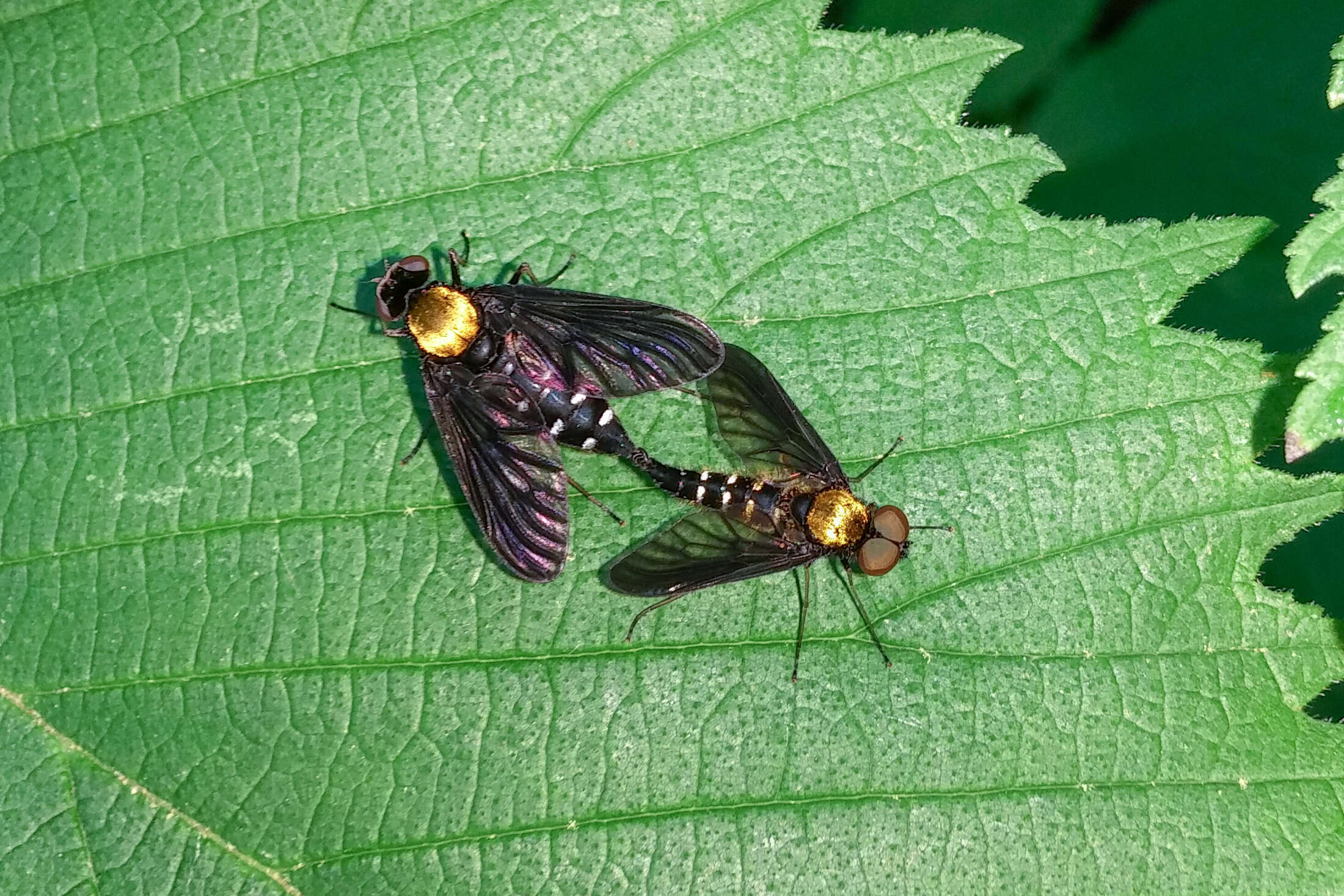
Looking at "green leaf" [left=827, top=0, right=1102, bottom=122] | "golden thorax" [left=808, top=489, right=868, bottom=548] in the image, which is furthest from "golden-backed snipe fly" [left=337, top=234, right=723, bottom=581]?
"green leaf" [left=827, top=0, right=1102, bottom=122]

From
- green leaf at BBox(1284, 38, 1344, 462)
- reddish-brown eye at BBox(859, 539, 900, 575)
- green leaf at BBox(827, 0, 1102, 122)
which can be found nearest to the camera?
green leaf at BBox(1284, 38, 1344, 462)

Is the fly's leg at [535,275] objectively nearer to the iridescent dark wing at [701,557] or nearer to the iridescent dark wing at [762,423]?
the iridescent dark wing at [762,423]

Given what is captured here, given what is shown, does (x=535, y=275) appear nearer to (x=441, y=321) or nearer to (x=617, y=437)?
(x=441, y=321)

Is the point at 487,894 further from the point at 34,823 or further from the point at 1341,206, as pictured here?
the point at 1341,206

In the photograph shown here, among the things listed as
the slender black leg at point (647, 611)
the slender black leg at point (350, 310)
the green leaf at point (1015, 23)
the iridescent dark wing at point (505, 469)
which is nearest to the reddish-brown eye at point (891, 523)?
the slender black leg at point (647, 611)

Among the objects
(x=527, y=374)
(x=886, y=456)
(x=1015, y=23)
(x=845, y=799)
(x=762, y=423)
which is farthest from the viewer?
(x=1015, y=23)

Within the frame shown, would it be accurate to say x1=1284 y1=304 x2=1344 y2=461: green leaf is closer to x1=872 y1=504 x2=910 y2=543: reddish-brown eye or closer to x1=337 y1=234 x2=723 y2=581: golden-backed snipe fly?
x1=872 y1=504 x2=910 y2=543: reddish-brown eye

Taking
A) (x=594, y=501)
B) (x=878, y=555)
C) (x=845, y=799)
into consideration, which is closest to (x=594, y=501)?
(x=594, y=501)
